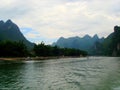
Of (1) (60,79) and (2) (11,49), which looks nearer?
(1) (60,79)

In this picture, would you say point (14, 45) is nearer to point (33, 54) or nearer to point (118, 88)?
point (33, 54)

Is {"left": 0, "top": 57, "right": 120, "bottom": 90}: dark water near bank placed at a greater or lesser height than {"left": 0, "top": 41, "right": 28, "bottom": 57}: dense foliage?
lesser

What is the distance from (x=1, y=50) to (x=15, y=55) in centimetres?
1021

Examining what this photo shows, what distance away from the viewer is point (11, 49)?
134 meters

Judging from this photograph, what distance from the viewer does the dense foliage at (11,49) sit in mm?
131350

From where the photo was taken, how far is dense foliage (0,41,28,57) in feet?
431

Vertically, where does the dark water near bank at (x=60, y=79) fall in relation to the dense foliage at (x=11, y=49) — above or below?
below

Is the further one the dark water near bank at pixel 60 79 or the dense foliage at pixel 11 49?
the dense foliage at pixel 11 49

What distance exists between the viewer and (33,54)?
173250mm

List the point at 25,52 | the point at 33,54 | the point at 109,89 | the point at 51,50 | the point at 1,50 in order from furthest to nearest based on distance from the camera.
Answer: the point at 51,50, the point at 33,54, the point at 25,52, the point at 1,50, the point at 109,89

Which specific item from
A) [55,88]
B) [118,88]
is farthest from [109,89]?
[55,88]

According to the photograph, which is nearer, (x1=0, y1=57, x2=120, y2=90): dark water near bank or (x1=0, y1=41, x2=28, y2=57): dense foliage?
(x1=0, y1=57, x2=120, y2=90): dark water near bank

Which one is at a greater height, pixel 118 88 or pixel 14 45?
pixel 14 45

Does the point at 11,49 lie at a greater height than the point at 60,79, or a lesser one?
greater
